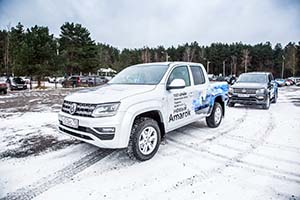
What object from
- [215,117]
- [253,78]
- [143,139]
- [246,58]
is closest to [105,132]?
[143,139]

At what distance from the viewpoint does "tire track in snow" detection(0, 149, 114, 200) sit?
112 inches

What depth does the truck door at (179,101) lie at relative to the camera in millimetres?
4273

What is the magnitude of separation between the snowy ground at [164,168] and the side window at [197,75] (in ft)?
4.44

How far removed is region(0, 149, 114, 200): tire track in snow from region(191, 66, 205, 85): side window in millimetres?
2610

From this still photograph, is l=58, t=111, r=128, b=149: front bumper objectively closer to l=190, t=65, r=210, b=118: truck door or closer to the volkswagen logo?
the volkswagen logo

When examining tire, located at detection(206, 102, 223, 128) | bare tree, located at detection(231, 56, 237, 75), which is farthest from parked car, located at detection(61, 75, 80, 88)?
bare tree, located at detection(231, 56, 237, 75)

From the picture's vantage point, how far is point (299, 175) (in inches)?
131

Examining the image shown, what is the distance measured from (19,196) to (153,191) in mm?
1733

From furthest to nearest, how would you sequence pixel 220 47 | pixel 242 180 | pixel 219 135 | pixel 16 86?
1. pixel 220 47
2. pixel 16 86
3. pixel 219 135
4. pixel 242 180

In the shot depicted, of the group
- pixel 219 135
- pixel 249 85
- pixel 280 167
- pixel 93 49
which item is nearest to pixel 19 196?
pixel 280 167

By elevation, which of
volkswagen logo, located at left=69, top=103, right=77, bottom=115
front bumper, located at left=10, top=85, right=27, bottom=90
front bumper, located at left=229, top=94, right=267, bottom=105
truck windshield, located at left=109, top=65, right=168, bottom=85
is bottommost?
front bumper, located at left=229, top=94, right=267, bottom=105

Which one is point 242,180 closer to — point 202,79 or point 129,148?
point 129,148

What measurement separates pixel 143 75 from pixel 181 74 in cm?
86

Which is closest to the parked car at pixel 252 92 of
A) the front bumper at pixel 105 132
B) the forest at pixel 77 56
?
the front bumper at pixel 105 132
